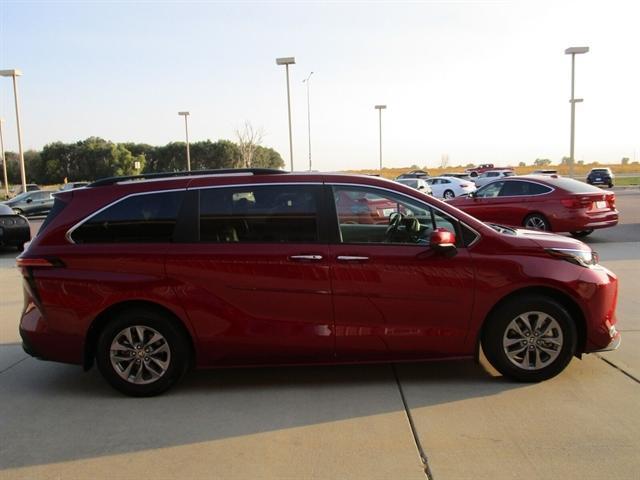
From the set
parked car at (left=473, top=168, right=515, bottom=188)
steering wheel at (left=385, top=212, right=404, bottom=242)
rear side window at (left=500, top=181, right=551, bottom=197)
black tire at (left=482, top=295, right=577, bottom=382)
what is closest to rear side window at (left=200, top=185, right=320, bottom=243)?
steering wheel at (left=385, top=212, right=404, bottom=242)

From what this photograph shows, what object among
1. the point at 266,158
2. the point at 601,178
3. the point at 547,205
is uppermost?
the point at 266,158

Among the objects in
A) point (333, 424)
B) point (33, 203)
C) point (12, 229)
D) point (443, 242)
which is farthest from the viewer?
point (33, 203)

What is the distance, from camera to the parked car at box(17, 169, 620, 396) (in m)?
4.30

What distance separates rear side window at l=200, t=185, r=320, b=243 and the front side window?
0.24 metres

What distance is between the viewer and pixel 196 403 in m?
4.25

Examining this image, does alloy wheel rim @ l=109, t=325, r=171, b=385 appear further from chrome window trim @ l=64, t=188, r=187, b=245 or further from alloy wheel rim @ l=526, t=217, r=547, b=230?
alloy wheel rim @ l=526, t=217, r=547, b=230

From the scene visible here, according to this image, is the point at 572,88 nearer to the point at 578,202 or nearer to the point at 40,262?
the point at 578,202

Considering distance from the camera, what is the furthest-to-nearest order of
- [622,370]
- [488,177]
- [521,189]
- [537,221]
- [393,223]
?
[488,177] → [521,189] → [537,221] → [622,370] → [393,223]

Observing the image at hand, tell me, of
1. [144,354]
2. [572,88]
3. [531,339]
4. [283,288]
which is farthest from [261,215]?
[572,88]

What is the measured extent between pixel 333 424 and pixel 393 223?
1.65 meters

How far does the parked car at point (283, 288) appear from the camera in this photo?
14.1ft

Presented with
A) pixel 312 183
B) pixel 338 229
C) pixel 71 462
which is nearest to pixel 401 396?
pixel 338 229

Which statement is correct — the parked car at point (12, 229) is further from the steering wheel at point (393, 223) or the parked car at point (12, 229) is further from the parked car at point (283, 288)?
the steering wheel at point (393, 223)

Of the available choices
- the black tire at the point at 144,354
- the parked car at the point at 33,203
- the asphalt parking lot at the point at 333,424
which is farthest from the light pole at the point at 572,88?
the black tire at the point at 144,354
